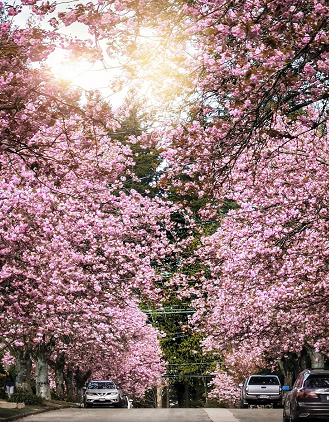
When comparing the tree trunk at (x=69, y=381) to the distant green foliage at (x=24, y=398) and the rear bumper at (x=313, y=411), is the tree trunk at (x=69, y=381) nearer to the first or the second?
the distant green foliage at (x=24, y=398)

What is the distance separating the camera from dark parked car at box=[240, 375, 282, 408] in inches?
1320

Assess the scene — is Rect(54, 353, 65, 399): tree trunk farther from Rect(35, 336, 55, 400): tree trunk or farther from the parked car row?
the parked car row

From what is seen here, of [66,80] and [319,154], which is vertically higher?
[319,154]

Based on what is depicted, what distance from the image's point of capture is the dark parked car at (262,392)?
3353 centimetres

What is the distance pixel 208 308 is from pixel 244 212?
16.2 m

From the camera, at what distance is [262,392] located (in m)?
33.7

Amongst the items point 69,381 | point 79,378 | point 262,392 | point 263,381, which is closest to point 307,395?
point 262,392

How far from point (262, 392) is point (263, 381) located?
726mm

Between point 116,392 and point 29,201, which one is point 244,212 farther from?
point 116,392

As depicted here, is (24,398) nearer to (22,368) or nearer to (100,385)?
(22,368)

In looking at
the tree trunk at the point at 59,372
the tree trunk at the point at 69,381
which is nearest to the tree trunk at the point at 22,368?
the tree trunk at the point at 59,372

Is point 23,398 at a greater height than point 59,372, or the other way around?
point 59,372

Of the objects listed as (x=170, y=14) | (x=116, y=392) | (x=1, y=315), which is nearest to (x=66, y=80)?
(x=170, y=14)

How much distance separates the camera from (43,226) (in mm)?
23328
